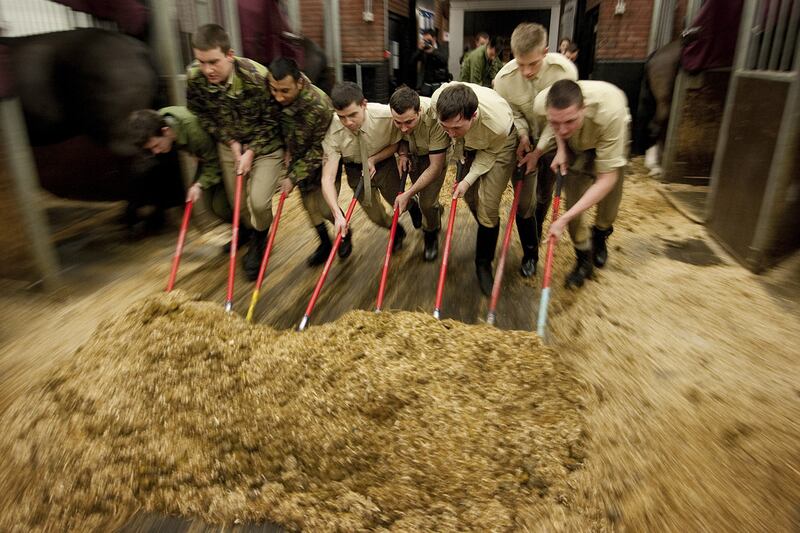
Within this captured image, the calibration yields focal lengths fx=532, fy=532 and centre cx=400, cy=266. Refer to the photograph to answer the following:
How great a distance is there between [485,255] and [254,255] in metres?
1.60

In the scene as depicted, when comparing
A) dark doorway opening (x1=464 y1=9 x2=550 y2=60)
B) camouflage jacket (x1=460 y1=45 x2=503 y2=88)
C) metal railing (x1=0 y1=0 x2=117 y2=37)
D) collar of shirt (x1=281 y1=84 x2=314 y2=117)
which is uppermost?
dark doorway opening (x1=464 y1=9 x2=550 y2=60)

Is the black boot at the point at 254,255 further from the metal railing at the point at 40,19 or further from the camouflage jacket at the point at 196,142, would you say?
the metal railing at the point at 40,19

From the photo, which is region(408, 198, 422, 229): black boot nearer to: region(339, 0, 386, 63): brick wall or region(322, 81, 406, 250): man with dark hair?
region(322, 81, 406, 250): man with dark hair

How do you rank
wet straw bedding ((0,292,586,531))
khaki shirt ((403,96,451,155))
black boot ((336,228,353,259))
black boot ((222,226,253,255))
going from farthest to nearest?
1. black boot ((222,226,253,255))
2. black boot ((336,228,353,259))
3. khaki shirt ((403,96,451,155))
4. wet straw bedding ((0,292,586,531))

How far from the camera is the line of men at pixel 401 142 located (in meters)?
2.96

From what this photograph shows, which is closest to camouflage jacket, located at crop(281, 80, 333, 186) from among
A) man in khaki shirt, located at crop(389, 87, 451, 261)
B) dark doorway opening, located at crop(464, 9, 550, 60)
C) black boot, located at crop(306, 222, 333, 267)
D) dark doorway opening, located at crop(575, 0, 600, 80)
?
black boot, located at crop(306, 222, 333, 267)

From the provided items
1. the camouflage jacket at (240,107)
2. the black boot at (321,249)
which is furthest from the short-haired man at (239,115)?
the black boot at (321,249)

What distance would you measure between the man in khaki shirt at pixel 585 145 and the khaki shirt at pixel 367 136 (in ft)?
2.97

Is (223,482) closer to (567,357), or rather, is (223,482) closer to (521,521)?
(521,521)

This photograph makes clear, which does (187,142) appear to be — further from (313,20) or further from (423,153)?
(313,20)

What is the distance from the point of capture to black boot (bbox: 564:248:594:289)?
3383 mm

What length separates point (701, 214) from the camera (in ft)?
15.2

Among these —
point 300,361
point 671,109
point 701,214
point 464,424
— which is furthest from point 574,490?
point 671,109

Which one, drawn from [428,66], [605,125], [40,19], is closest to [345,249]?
[605,125]
